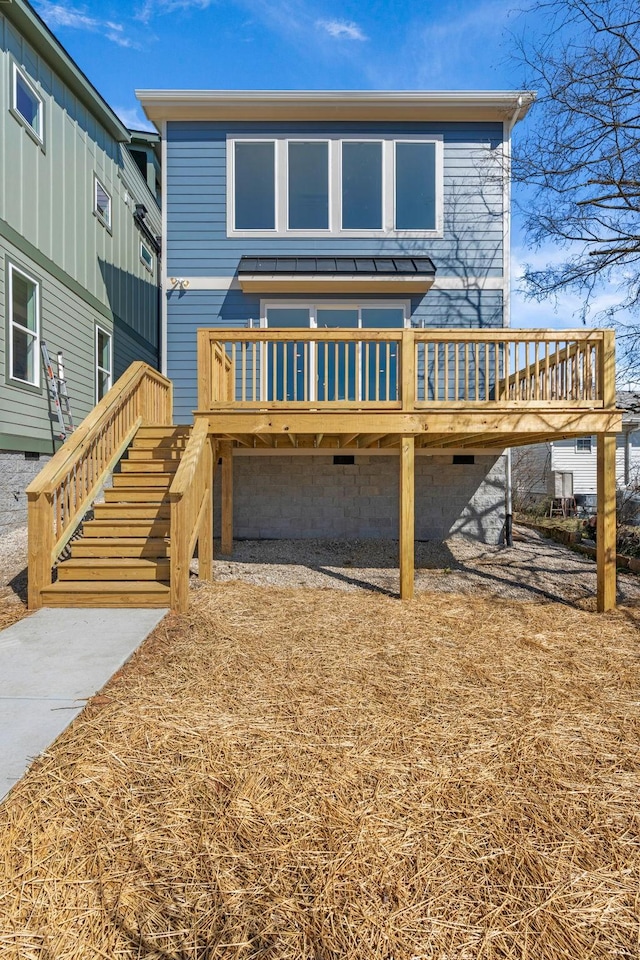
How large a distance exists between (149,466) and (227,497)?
1.30 m

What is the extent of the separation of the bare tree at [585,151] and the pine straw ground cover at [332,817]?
295 inches

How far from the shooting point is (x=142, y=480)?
6.17m

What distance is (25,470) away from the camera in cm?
730

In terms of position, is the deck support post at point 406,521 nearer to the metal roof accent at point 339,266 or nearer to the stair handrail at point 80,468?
the stair handrail at point 80,468

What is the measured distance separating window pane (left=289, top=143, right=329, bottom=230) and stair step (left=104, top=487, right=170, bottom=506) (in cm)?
551

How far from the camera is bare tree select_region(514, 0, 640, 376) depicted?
6742 millimetres

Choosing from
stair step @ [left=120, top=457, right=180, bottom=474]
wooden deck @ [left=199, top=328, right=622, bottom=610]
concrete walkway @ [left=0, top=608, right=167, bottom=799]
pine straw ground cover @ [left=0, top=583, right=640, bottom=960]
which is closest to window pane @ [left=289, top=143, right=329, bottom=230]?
wooden deck @ [left=199, top=328, right=622, bottom=610]

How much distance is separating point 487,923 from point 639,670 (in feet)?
8.81


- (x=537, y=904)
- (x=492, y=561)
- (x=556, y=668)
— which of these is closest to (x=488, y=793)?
(x=537, y=904)

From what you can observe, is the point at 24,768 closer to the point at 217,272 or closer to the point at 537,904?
the point at 537,904

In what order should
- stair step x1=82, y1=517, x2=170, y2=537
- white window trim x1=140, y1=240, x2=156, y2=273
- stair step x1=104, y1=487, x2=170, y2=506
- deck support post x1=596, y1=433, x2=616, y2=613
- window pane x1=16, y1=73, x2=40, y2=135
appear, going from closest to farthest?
deck support post x1=596, y1=433, x2=616, y2=613, stair step x1=82, y1=517, x2=170, y2=537, stair step x1=104, y1=487, x2=170, y2=506, window pane x1=16, y1=73, x2=40, y2=135, white window trim x1=140, y1=240, x2=156, y2=273

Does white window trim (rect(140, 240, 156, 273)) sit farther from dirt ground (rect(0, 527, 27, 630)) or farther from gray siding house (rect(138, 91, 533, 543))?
dirt ground (rect(0, 527, 27, 630))

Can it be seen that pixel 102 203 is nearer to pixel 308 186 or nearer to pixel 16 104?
pixel 16 104

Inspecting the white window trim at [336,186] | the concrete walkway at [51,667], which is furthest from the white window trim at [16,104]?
the concrete walkway at [51,667]
